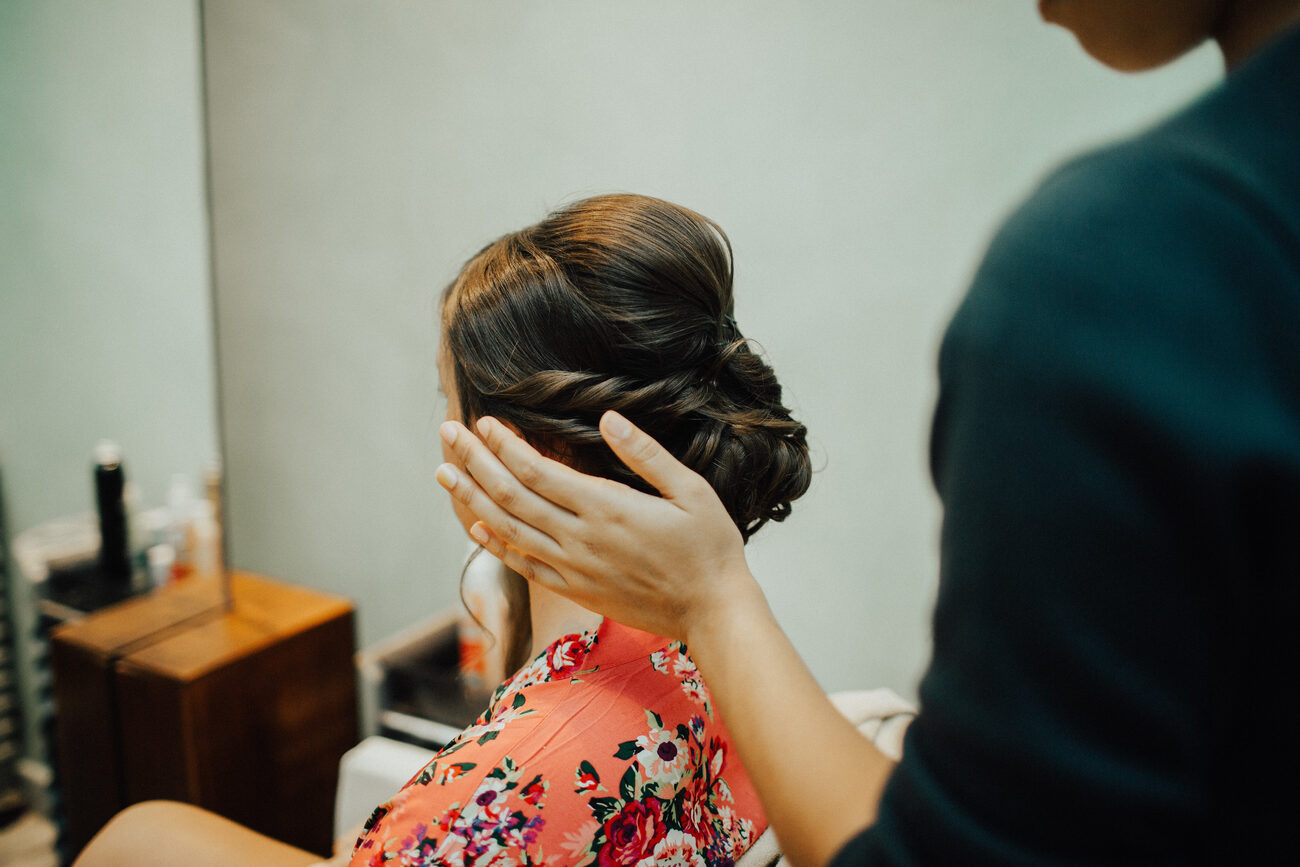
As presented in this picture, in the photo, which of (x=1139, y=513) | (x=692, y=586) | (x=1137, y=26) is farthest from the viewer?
(x=692, y=586)

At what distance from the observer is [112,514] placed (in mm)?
1655

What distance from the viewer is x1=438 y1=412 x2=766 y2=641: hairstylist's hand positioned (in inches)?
22.1

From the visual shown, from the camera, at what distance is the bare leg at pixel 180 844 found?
1.00m

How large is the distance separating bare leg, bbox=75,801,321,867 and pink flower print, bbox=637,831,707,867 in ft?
1.82

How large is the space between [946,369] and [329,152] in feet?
5.11

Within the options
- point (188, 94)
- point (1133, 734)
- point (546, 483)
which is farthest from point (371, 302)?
point (1133, 734)

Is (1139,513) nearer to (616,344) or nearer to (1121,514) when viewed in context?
(1121,514)

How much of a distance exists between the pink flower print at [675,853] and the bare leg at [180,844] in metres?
0.55

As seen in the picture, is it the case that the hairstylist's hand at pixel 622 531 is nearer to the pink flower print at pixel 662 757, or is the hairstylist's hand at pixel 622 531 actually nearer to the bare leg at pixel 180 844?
the pink flower print at pixel 662 757

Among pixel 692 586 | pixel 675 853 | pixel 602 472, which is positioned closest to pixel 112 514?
pixel 602 472

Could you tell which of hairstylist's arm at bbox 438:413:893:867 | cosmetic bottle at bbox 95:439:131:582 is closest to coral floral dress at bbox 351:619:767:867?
hairstylist's arm at bbox 438:413:893:867

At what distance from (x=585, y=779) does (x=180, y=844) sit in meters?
0.69

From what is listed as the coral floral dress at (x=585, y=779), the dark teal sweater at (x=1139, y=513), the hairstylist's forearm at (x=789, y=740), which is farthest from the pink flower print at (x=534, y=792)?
the dark teal sweater at (x=1139, y=513)

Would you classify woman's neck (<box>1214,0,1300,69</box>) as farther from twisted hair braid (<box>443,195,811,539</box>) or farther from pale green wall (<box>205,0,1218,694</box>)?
pale green wall (<box>205,0,1218,694</box>)
